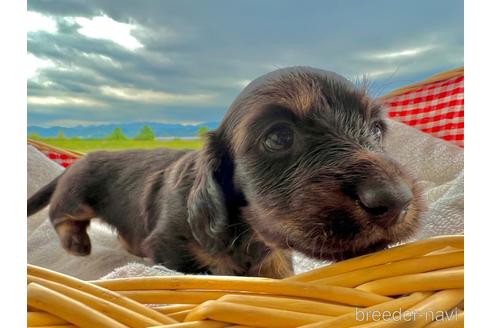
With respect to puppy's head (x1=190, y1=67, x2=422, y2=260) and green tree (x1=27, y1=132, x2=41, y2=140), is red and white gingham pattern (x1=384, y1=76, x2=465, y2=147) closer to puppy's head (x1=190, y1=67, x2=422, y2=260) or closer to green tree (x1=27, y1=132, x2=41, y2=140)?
puppy's head (x1=190, y1=67, x2=422, y2=260)

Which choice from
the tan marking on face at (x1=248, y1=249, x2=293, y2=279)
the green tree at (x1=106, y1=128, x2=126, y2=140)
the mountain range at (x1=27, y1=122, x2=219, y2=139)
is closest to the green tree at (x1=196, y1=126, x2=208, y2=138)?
the mountain range at (x1=27, y1=122, x2=219, y2=139)

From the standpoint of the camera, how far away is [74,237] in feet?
3.06

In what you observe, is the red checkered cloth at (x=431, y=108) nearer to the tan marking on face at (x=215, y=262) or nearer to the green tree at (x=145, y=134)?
the green tree at (x=145, y=134)

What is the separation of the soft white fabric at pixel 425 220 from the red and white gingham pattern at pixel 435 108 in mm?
17

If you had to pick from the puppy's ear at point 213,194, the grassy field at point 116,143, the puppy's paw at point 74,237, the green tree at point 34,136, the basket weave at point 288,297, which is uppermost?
the green tree at point 34,136

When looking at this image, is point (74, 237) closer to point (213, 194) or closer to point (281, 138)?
point (213, 194)

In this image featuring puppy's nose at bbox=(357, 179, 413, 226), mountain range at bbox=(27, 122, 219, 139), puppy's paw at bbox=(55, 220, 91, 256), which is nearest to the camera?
puppy's nose at bbox=(357, 179, 413, 226)

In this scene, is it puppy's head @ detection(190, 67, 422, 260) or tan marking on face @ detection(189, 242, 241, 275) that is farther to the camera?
tan marking on face @ detection(189, 242, 241, 275)

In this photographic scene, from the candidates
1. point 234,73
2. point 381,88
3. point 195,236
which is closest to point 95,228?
point 195,236

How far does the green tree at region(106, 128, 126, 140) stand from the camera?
77 centimetres

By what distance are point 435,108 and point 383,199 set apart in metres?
0.35

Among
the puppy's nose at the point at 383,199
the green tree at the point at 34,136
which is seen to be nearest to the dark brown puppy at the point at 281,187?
the puppy's nose at the point at 383,199

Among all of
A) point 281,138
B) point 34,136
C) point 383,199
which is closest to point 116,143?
point 34,136

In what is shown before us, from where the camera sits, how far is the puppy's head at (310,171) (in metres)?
0.68
